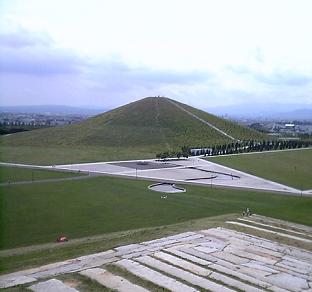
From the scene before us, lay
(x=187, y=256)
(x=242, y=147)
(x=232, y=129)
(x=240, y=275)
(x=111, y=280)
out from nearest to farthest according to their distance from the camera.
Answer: (x=111, y=280)
(x=240, y=275)
(x=187, y=256)
(x=242, y=147)
(x=232, y=129)

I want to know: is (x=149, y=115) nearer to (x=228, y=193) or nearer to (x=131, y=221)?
(x=228, y=193)

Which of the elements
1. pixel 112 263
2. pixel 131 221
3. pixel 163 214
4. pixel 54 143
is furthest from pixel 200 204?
pixel 54 143

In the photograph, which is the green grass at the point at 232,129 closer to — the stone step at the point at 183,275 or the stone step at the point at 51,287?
the stone step at the point at 183,275

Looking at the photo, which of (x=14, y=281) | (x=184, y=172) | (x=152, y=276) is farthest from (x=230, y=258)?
(x=184, y=172)

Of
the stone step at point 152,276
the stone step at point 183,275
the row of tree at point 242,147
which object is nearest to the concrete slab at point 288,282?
the stone step at point 183,275

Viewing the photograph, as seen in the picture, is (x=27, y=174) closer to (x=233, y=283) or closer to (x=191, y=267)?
(x=191, y=267)
